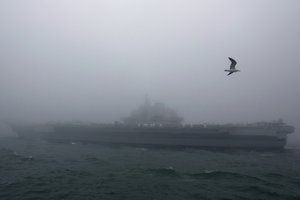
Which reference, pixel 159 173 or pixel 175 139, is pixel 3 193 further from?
pixel 175 139

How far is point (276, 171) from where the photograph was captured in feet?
91.8

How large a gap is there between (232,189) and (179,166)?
927 cm

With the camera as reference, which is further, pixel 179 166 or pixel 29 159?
pixel 29 159

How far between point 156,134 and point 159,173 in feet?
95.2

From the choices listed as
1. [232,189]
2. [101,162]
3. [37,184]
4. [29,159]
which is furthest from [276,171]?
[29,159]

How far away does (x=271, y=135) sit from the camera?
50.3 metres

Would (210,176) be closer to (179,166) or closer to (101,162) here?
(179,166)

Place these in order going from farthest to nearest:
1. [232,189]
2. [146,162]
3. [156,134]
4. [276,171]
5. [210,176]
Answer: [156,134] → [146,162] → [276,171] → [210,176] → [232,189]

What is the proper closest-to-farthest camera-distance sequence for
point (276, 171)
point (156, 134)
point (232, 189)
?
point (232, 189), point (276, 171), point (156, 134)

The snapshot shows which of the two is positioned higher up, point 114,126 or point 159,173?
point 114,126

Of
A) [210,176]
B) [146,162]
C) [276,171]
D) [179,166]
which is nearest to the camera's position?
[210,176]

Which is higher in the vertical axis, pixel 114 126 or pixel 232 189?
pixel 114 126

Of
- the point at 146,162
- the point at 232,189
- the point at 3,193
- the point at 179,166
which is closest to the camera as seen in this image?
the point at 3,193

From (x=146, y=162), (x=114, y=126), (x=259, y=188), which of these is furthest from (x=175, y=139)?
(x=259, y=188)
